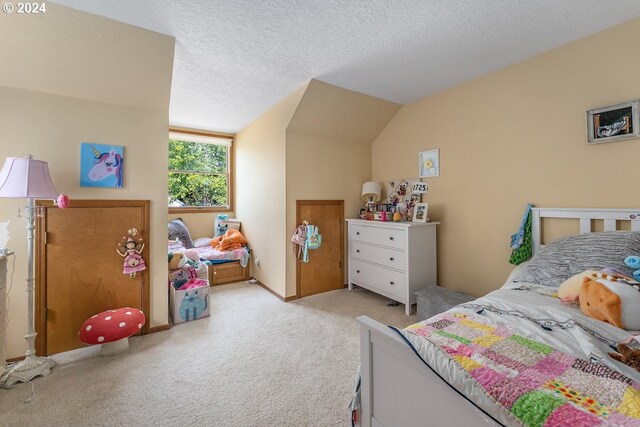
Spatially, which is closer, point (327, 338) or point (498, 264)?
point (327, 338)

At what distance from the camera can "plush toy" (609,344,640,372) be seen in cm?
94

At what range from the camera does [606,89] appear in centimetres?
206

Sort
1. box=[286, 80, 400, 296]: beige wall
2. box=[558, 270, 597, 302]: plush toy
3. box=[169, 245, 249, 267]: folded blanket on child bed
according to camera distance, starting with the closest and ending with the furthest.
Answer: box=[558, 270, 597, 302]: plush toy → box=[286, 80, 400, 296]: beige wall → box=[169, 245, 249, 267]: folded blanket on child bed

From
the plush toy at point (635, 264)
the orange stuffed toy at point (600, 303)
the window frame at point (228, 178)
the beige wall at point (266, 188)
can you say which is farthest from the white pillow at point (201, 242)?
the plush toy at point (635, 264)

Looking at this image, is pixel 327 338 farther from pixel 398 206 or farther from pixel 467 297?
pixel 398 206

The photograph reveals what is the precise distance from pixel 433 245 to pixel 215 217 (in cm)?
361

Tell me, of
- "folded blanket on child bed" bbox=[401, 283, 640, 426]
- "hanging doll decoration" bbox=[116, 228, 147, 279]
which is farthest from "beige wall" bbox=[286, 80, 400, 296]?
"folded blanket on child bed" bbox=[401, 283, 640, 426]

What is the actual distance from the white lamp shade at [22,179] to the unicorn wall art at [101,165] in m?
0.37

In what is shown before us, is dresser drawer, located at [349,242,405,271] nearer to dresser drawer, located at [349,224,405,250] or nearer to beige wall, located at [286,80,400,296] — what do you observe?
dresser drawer, located at [349,224,405,250]

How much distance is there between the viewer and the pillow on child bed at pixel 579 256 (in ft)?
5.44

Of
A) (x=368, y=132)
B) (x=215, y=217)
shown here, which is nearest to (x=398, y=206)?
(x=368, y=132)

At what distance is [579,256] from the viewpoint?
180cm

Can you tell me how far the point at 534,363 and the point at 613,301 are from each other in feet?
2.39

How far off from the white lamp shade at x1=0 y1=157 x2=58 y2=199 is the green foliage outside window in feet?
8.72
